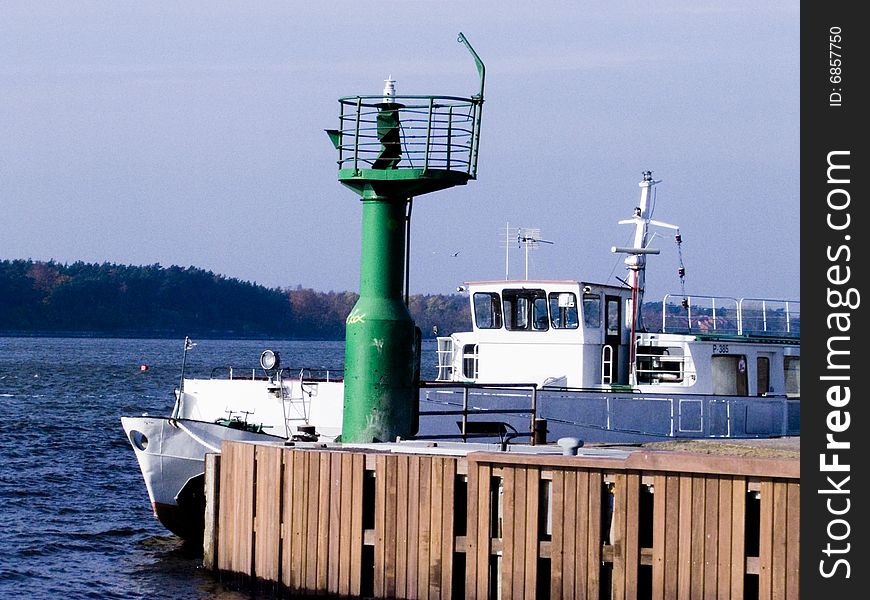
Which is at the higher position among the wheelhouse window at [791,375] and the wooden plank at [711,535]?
the wheelhouse window at [791,375]

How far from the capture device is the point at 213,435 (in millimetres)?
20984

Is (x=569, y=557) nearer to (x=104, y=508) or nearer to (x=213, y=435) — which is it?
(x=213, y=435)

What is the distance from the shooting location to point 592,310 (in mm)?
28109

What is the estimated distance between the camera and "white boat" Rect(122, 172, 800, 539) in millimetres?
25703

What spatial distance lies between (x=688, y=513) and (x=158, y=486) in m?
10.6

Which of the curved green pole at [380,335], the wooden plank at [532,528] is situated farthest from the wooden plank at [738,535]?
the curved green pole at [380,335]

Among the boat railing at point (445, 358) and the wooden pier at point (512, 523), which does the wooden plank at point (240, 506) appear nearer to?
the wooden pier at point (512, 523)

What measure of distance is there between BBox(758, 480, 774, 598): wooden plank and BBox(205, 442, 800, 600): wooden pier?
13mm

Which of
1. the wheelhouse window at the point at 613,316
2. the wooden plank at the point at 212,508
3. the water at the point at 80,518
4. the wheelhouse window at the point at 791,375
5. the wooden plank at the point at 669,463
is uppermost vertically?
the wheelhouse window at the point at 613,316

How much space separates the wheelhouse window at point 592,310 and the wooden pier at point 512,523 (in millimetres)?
11710

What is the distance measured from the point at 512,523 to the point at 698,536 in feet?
6.30

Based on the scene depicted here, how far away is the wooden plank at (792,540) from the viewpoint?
12.7m

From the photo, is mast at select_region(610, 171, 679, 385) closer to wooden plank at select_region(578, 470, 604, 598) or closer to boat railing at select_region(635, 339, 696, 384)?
boat railing at select_region(635, 339, 696, 384)
